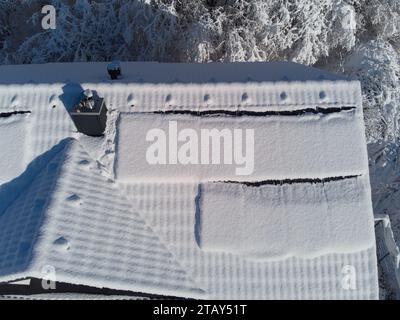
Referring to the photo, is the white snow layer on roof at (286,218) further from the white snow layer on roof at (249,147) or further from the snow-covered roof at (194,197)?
the white snow layer on roof at (249,147)

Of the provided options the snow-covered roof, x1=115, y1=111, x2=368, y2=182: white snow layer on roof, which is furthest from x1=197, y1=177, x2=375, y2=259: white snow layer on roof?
x1=115, y1=111, x2=368, y2=182: white snow layer on roof

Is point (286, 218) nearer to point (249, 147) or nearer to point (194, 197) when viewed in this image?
point (249, 147)

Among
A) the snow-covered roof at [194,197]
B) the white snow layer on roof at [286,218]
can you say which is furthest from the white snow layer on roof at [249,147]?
the white snow layer on roof at [286,218]

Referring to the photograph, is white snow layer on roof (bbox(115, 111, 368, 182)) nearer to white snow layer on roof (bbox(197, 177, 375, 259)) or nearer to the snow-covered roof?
the snow-covered roof

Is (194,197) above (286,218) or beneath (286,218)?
above

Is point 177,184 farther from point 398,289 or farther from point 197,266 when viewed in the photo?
point 398,289

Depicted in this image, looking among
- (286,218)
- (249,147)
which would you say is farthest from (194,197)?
(286,218)
